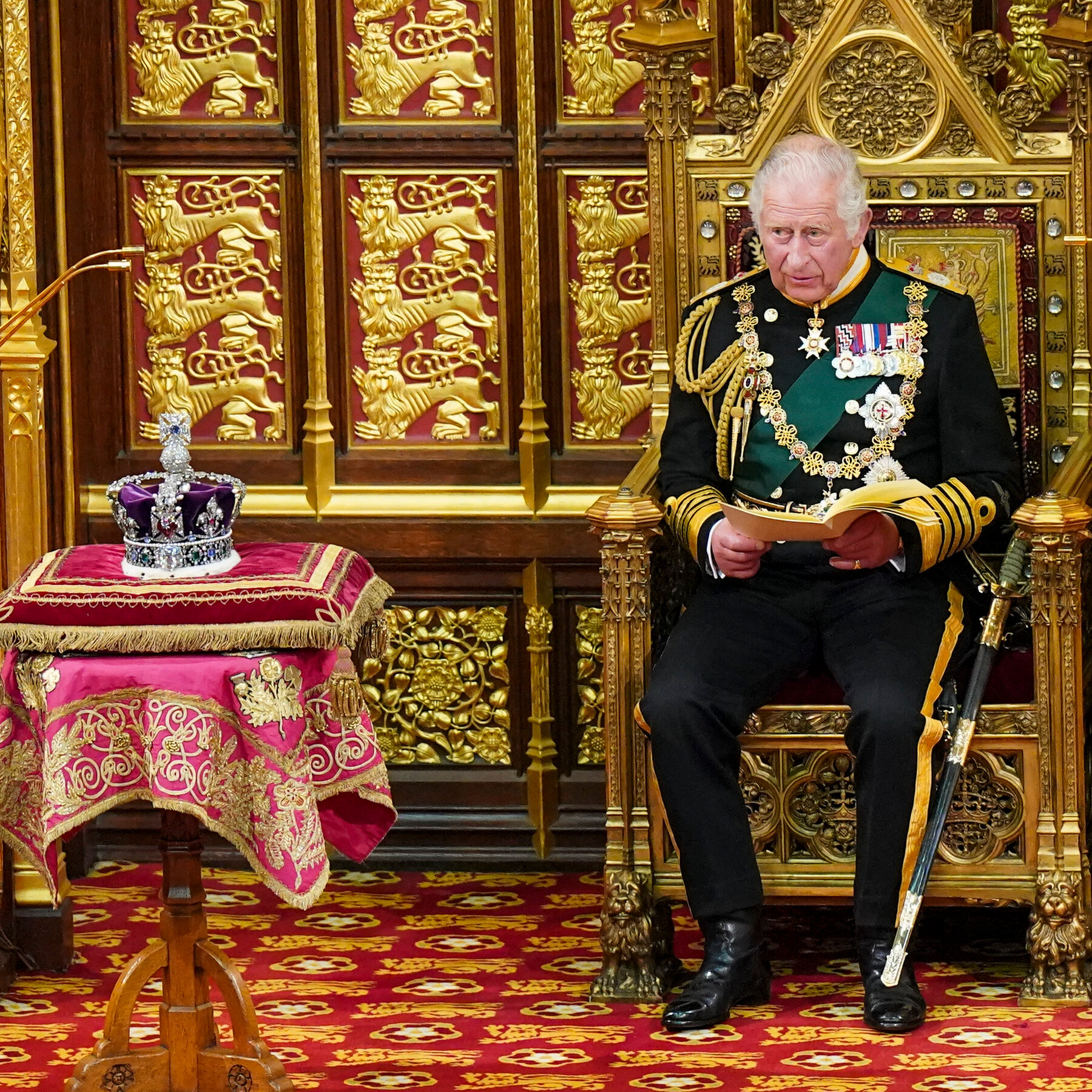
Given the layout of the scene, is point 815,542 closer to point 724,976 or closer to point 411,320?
point 724,976

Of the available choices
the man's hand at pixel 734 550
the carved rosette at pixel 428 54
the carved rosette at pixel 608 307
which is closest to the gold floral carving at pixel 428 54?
the carved rosette at pixel 428 54

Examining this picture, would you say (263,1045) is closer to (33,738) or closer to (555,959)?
(33,738)

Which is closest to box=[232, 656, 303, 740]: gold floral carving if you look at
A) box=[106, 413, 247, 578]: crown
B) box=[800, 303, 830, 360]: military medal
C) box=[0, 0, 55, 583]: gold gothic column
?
box=[106, 413, 247, 578]: crown

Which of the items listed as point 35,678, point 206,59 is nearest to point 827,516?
point 35,678

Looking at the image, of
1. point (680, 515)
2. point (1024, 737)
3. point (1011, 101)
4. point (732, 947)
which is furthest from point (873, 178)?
point (732, 947)

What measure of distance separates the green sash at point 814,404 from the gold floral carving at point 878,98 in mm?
407

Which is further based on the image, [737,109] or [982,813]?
[737,109]

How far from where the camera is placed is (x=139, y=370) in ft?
18.6

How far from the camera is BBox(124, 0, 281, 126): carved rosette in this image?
550cm

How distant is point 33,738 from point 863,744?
157cm

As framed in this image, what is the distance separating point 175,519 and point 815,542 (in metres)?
1.40

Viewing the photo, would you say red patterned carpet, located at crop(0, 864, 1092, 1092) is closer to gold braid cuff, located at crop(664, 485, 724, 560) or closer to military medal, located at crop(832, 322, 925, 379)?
gold braid cuff, located at crop(664, 485, 724, 560)

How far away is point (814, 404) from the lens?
4.72m

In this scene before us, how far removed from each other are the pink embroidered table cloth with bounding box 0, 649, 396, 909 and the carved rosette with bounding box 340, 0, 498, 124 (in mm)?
2084
